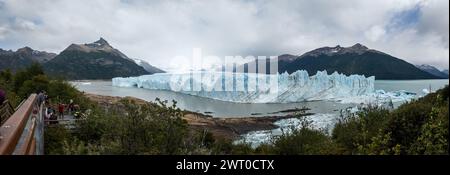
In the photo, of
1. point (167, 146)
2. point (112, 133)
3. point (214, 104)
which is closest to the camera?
point (167, 146)

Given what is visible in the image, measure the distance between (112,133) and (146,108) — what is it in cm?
95
